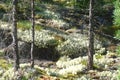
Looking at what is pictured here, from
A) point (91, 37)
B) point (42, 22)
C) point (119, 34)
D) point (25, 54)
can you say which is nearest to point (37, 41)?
point (25, 54)

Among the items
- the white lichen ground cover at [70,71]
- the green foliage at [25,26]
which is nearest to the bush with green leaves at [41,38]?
the green foliage at [25,26]

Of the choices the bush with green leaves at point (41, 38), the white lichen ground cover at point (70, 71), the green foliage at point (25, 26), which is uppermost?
the green foliage at point (25, 26)

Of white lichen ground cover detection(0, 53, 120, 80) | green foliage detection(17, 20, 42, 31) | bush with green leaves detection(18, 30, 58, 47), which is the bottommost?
white lichen ground cover detection(0, 53, 120, 80)

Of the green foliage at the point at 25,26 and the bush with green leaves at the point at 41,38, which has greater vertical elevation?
the green foliage at the point at 25,26

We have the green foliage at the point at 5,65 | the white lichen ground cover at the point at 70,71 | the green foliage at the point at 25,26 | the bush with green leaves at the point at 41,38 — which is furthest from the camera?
the green foliage at the point at 25,26

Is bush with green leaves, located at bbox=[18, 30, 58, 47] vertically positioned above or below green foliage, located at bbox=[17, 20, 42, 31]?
below

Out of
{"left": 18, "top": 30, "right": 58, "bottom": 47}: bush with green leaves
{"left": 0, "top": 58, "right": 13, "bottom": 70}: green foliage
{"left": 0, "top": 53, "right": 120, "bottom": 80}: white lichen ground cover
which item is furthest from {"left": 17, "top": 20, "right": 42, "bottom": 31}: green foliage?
{"left": 0, "top": 58, "right": 13, "bottom": 70}: green foliage

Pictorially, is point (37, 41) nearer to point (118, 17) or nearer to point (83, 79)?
point (83, 79)

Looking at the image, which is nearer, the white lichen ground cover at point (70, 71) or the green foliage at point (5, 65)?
the white lichen ground cover at point (70, 71)

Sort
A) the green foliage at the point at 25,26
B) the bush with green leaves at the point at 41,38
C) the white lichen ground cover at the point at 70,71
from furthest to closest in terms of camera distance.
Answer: the green foliage at the point at 25,26 → the bush with green leaves at the point at 41,38 → the white lichen ground cover at the point at 70,71

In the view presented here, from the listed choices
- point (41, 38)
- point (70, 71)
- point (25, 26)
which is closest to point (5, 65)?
point (70, 71)

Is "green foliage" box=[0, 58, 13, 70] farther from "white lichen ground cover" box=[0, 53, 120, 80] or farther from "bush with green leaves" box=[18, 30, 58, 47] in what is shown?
"bush with green leaves" box=[18, 30, 58, 47]

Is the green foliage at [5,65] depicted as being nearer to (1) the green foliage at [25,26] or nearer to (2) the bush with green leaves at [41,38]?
(2) the bush with green leaves at [41,38]

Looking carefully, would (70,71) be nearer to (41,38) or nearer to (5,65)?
(5,65)
